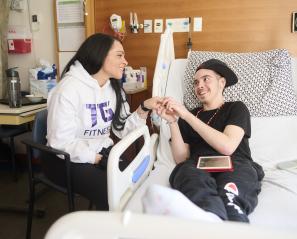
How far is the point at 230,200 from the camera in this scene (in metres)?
1.02

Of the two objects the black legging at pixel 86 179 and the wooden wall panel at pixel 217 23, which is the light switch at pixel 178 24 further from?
the black legging at pixel 86 179

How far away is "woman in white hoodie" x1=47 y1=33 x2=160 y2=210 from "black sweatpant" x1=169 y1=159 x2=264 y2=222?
0.41m

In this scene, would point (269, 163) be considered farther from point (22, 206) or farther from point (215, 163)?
point (22, 206)

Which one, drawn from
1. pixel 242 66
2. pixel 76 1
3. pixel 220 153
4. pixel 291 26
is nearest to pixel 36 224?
pixel 220 153

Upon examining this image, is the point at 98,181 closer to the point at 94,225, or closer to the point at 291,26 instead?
the point at 94,225

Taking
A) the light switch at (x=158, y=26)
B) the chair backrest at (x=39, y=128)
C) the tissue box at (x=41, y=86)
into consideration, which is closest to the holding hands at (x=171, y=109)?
the chair backrest at (x=39, y=128)

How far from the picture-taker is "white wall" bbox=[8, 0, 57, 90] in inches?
107

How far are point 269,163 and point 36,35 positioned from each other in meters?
2.31

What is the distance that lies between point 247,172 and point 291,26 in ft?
4.48

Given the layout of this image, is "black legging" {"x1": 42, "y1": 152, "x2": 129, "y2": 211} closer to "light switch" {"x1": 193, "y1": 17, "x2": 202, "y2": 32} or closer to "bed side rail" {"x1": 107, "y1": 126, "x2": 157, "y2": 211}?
"bed side rail" {"x1": 107, "y1": 126, "x2": 157, "y2": 211}

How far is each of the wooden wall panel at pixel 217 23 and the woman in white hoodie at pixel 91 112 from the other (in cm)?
86

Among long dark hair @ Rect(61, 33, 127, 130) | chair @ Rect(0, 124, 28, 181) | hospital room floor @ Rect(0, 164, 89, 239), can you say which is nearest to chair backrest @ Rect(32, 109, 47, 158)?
long dark hair @ Rect(61, 33, 127, 130)

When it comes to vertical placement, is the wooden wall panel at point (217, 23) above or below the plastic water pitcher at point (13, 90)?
above

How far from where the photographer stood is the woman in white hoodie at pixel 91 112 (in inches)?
54.6
